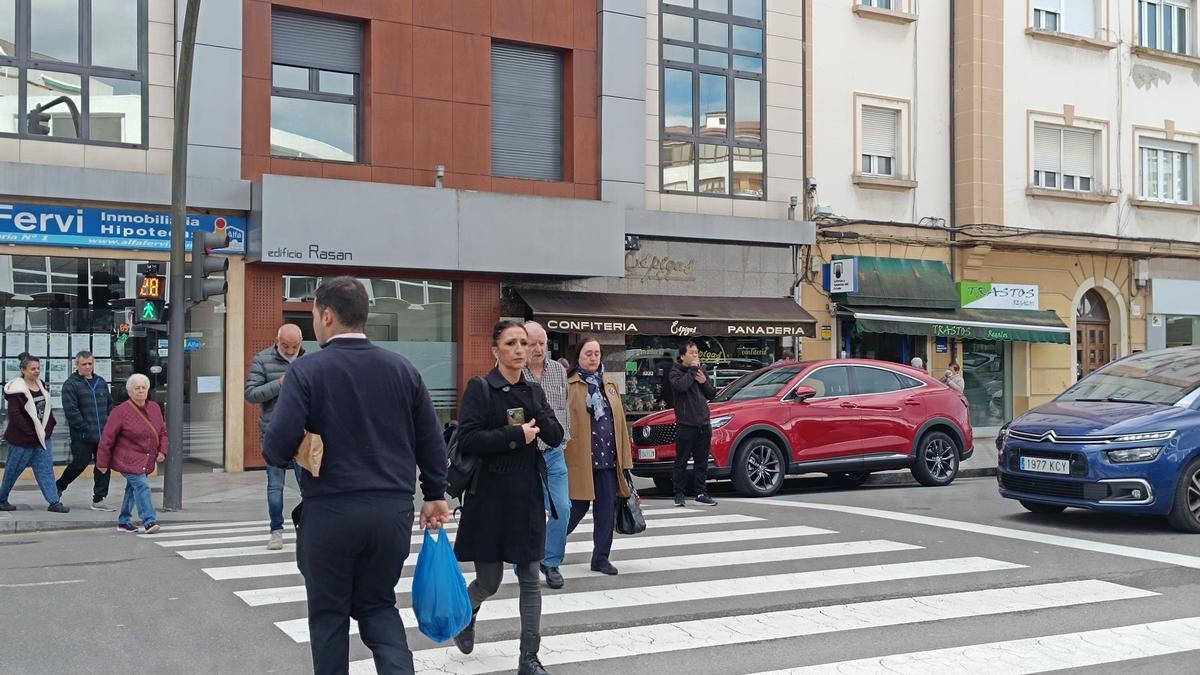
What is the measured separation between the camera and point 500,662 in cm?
640

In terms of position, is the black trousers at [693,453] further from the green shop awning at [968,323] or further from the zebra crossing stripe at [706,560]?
the green shop awning at [968,323]

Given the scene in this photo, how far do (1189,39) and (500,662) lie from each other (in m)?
27.3

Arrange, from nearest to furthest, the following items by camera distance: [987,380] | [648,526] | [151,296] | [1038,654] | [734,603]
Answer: [1038,654]
[734,603]
[648,526]
[151,296]
[987,380]

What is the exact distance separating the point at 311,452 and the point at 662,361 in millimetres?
17051

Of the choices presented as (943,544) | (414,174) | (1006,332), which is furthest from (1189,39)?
(943,544)

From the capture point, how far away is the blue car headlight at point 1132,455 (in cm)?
1073

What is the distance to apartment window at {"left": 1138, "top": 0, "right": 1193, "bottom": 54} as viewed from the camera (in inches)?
1081

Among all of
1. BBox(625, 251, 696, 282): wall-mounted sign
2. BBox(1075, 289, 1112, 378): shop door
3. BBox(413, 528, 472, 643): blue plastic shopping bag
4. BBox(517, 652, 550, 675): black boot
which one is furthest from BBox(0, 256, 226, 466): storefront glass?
BBox(1075, 289, 1112, 378): shop door

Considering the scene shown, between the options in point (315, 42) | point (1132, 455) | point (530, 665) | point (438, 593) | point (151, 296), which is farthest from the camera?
point (315, 42)

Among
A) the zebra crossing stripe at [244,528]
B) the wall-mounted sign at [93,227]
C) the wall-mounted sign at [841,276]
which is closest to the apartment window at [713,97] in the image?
the wall-mounted sign at [841,276]

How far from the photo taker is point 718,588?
8344 millimetres

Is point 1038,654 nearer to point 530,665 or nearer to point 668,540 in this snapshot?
point 530,665

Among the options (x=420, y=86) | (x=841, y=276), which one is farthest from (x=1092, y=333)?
(x=420, y=86)

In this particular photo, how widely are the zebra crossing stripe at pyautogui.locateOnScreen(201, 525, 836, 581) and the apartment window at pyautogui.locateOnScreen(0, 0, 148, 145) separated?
8908 mm
